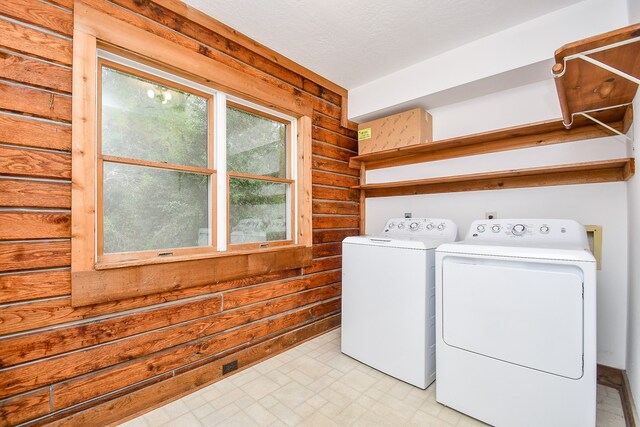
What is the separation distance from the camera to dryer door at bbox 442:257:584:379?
4.45ft

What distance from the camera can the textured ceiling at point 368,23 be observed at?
1.79 m

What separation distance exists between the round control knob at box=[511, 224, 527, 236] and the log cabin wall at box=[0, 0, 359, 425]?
1933mm

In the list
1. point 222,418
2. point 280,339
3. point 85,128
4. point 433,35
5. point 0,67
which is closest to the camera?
point 0,67

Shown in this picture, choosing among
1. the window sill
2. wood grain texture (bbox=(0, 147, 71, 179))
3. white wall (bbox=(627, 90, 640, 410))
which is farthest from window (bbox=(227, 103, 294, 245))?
white wall (bbox=(627, 90, 640, 410))

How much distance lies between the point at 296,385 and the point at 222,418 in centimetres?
50

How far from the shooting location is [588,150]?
6.46 ft

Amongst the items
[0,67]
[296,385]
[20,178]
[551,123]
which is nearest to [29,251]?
[20,178]

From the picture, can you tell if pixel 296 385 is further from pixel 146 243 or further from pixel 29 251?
pixel 29 251

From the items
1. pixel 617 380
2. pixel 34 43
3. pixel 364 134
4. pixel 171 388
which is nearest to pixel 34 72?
pixel 34 43

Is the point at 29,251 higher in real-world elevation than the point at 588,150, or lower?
lower

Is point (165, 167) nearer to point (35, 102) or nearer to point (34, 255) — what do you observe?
point (35, 102)

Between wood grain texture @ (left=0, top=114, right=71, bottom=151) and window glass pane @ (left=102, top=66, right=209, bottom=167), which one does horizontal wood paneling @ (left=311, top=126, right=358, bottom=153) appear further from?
wood grain texture @ (left=0, top=114, right=71, bottom=151)

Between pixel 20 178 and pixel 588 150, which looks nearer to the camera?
pixel 20 178

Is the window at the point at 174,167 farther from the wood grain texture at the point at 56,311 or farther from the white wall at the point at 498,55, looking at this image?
the white wall at the point at 498,55
